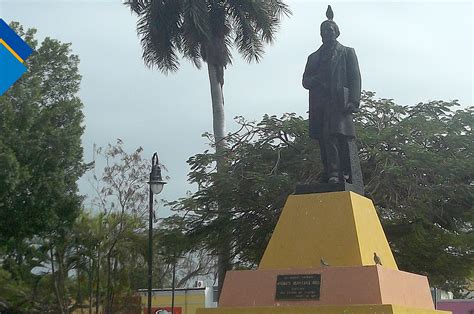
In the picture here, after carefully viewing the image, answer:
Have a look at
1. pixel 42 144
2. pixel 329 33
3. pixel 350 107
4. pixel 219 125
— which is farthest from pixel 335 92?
pixel 219 125

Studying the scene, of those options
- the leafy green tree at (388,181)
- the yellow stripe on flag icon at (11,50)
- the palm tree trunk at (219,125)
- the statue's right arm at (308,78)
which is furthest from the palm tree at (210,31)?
the yellow stripe on flag icon at (11,50)

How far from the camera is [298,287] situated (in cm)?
975

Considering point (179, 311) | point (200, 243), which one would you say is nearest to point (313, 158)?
point (200, 243)

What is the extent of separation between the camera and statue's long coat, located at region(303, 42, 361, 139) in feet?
35.8

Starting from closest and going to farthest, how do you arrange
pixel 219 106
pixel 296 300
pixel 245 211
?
pixel 296 300, pixel 245 211, pixel 219 106

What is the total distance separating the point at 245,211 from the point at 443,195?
4725mm

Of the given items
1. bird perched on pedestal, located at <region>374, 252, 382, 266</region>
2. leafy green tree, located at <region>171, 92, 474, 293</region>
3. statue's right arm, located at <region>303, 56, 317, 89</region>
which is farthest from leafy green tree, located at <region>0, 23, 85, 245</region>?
bird perched on pedestal, located at <region>374, 252, 382, 266</region>

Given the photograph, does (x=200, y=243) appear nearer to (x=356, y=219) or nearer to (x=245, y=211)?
(x=245, y=211)

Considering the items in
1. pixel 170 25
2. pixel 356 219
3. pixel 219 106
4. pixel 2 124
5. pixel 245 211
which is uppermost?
pixel 170 25

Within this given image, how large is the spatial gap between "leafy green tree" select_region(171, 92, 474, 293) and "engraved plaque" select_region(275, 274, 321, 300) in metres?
7.94

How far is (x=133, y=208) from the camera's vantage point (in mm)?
25047

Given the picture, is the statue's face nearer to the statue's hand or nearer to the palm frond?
the statue's hand

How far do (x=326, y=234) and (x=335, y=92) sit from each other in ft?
6.79

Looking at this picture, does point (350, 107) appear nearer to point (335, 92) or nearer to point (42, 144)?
point (335, 92)
